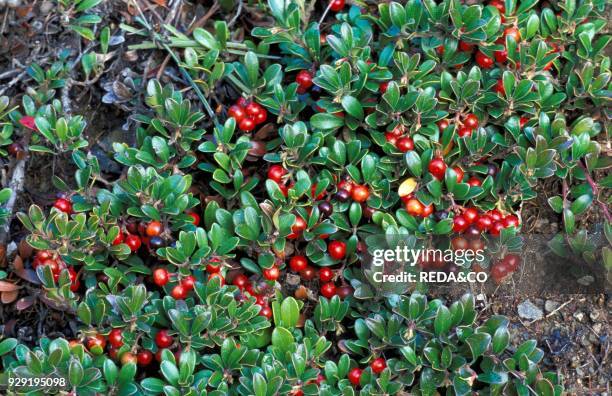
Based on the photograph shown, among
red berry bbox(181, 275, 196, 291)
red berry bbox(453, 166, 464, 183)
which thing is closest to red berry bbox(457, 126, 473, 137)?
red berry bbox(453, 166, 464, 183)

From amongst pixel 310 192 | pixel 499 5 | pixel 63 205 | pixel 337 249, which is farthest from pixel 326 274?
pixel 499 5

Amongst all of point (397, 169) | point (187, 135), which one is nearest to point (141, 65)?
point (187, 135)

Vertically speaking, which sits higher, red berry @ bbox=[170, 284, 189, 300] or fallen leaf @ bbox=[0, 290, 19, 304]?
red berry @ bbox=[170, 284, 189, 300]

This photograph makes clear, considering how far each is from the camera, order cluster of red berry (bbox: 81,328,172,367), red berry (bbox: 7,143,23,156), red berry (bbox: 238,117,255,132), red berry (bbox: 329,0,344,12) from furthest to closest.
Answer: red berry (bbox: 329,0,344,12) → red berry (bbox: 7,143,23,156) → red berry (bbox: 238,117,255,132) → cluster of red berry (bbox: 81,328,172,367)


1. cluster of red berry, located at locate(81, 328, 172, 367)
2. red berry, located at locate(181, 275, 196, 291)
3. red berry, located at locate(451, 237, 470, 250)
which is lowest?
cluster of red berry, located at locate(81, 328, 172, 367)

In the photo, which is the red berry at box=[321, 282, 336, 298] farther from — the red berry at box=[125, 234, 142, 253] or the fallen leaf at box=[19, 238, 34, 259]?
the fallen leaf at box=[19, 238, 34, 259]

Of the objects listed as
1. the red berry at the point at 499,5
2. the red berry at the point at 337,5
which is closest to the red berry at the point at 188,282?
the red berry at the point at 337,5
